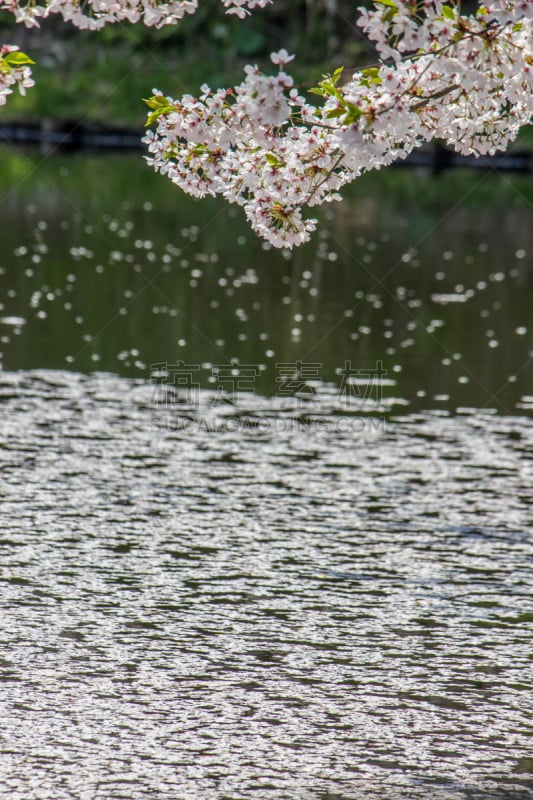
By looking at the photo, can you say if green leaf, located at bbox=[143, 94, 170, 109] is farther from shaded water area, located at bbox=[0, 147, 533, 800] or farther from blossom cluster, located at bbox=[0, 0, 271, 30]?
shaded water area, located at bbox=[0, 147, 533, 800]

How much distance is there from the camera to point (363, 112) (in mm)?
8883

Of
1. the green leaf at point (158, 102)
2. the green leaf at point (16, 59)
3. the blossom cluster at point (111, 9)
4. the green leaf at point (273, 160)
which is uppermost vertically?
the blossom cluster at point (111, 9)

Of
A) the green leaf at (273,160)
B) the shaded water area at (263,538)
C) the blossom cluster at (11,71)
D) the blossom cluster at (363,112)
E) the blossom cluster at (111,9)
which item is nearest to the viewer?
the shaded water area at (263,538)

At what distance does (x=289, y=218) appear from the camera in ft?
36.0

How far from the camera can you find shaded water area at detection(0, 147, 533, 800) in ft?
27.8

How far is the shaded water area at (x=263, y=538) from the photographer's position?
8477 mm

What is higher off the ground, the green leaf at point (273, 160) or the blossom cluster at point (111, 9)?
the blossom cluster at point (111, 9)

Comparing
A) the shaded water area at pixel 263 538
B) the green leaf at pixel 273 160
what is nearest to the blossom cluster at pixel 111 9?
the green leaf at pixel 273 160

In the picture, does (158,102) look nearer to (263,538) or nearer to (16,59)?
(16,59)

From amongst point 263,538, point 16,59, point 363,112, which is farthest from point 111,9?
point 263,538

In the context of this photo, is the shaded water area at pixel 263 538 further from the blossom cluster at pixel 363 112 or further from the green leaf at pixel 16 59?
the green leaf at pixel 16 59

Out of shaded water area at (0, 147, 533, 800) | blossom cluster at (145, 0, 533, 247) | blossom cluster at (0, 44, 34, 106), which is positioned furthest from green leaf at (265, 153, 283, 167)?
shaded water area at (0, 147, 533, 800)

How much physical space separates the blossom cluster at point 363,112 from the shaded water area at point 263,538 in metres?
2.99

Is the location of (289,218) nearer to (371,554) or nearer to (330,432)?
(371,554)
